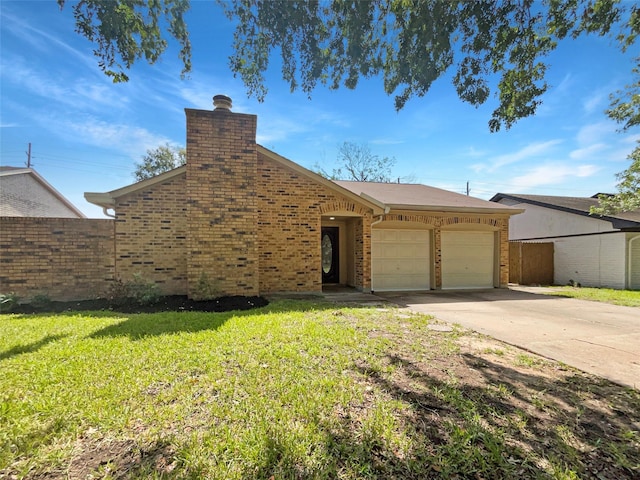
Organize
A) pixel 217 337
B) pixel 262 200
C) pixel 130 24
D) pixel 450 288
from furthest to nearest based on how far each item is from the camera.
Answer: pixel 450 288 → pixel 262 200 → pixel 217 337 → pixel 130 24

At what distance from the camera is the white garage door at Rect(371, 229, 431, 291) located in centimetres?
1058

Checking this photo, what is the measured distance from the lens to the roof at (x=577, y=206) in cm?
1195

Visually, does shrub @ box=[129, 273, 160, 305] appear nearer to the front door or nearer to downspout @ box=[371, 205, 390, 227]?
the front door

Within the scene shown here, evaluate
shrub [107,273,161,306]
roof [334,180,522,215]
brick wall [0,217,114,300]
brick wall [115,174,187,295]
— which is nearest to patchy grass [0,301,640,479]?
shrub [107,273,161,306]

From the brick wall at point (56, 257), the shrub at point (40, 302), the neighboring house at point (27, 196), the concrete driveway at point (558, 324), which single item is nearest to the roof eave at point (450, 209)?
the concrete driveway at point (558, 324)

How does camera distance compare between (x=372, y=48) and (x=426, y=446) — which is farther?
(x=372, y=48)

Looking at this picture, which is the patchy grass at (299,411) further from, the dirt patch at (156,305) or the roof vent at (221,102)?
the roof vent at (221,102)

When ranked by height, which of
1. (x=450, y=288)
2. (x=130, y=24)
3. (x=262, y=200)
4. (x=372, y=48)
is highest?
(x=372, y=48)

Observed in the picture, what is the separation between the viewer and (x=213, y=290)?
7.48m

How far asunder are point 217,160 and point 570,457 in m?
8.02

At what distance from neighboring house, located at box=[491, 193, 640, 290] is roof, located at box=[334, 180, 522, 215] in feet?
15.7

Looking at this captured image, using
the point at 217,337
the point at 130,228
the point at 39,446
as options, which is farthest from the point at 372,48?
the point at 130,228

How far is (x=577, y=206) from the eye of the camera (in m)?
14.8

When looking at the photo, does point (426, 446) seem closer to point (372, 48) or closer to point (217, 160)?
point (372, 48)
